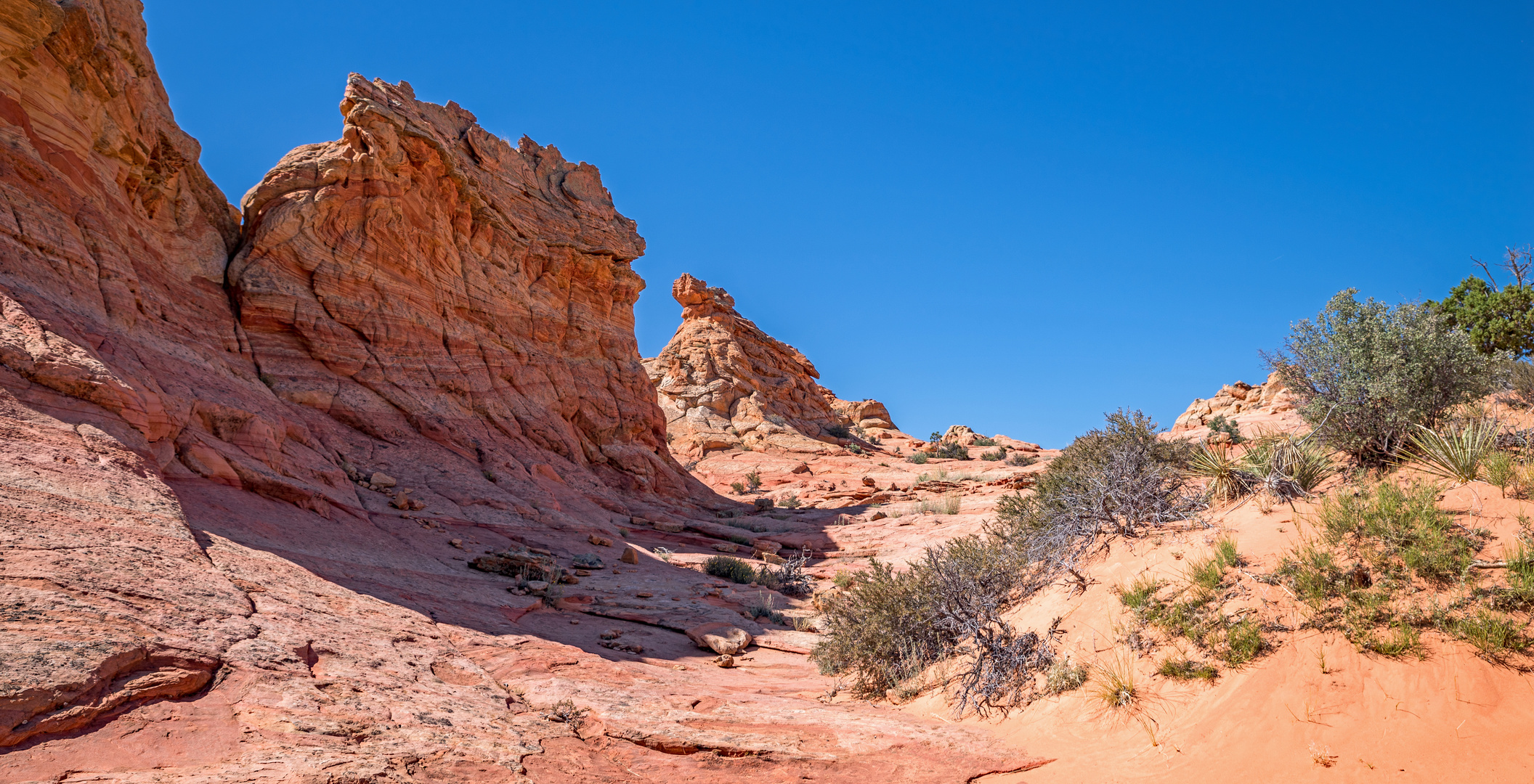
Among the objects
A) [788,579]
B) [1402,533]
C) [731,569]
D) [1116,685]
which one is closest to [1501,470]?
[1402,533]

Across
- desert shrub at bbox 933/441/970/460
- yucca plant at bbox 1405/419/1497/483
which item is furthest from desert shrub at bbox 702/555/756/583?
desert shrub at bbox 933/441/970/460

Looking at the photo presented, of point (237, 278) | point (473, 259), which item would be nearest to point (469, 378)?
point (473, 259)

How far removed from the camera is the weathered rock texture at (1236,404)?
32975 mm

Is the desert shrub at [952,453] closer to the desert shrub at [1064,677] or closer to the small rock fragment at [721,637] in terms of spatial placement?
the small rock fragment at [721,637]

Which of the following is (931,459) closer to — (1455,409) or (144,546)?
(1455,409)

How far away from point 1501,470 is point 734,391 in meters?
36.2

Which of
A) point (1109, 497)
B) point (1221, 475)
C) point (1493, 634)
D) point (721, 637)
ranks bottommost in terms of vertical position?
point (721, 637)

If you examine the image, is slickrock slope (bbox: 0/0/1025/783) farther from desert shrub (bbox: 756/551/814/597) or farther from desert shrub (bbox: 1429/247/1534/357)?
desert shrub (bbox: 1429/247/1534/357)

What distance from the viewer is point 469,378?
19.5 meters

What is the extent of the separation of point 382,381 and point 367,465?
10.7 ft

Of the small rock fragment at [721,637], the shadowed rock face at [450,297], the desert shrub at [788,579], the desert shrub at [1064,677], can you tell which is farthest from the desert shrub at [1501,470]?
the shadowed rock face at [450,297]

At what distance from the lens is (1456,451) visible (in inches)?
241

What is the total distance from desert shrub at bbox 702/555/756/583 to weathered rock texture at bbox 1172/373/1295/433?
1089 inches

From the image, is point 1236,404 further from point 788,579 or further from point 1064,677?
point 1064,677
